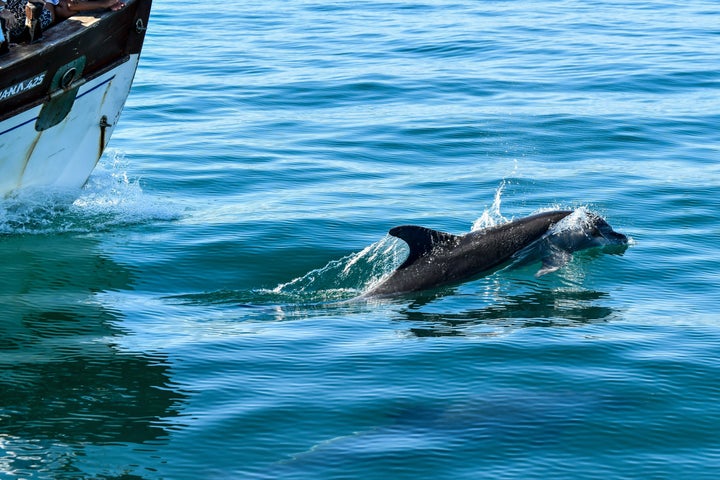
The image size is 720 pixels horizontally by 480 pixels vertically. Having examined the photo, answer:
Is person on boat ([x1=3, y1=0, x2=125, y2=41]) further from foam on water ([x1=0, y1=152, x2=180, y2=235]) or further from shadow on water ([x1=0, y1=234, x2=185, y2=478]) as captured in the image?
shadow on water ([x1=0, y1=234, x2=185, y2=478])

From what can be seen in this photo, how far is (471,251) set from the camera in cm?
1263

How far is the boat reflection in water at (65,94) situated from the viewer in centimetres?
1394

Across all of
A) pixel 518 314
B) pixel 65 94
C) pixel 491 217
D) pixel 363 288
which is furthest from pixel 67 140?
pixel 518 314

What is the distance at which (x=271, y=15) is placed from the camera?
1305 inches

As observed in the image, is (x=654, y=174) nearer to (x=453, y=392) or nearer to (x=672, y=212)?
(x=672, y=212)

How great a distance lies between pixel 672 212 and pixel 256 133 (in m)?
7.45

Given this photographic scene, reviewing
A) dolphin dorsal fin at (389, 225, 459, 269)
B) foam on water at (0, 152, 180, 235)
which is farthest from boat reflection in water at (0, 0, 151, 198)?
dolphin dorsal fin at (389, 225, 459, 269)

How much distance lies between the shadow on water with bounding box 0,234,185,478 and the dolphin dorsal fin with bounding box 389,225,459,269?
284 centimetres

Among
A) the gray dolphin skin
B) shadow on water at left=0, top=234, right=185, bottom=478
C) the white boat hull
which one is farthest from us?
the white boat hull

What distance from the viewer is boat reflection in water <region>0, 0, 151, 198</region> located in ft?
45.7

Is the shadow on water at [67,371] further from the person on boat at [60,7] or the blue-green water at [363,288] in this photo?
the person on boat at [60,7]

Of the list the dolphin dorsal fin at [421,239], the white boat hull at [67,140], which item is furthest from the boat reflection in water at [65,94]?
the dolphin dorsal fin at [421,239]

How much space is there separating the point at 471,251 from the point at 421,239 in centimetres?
61

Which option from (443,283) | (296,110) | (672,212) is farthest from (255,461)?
(296,110)
